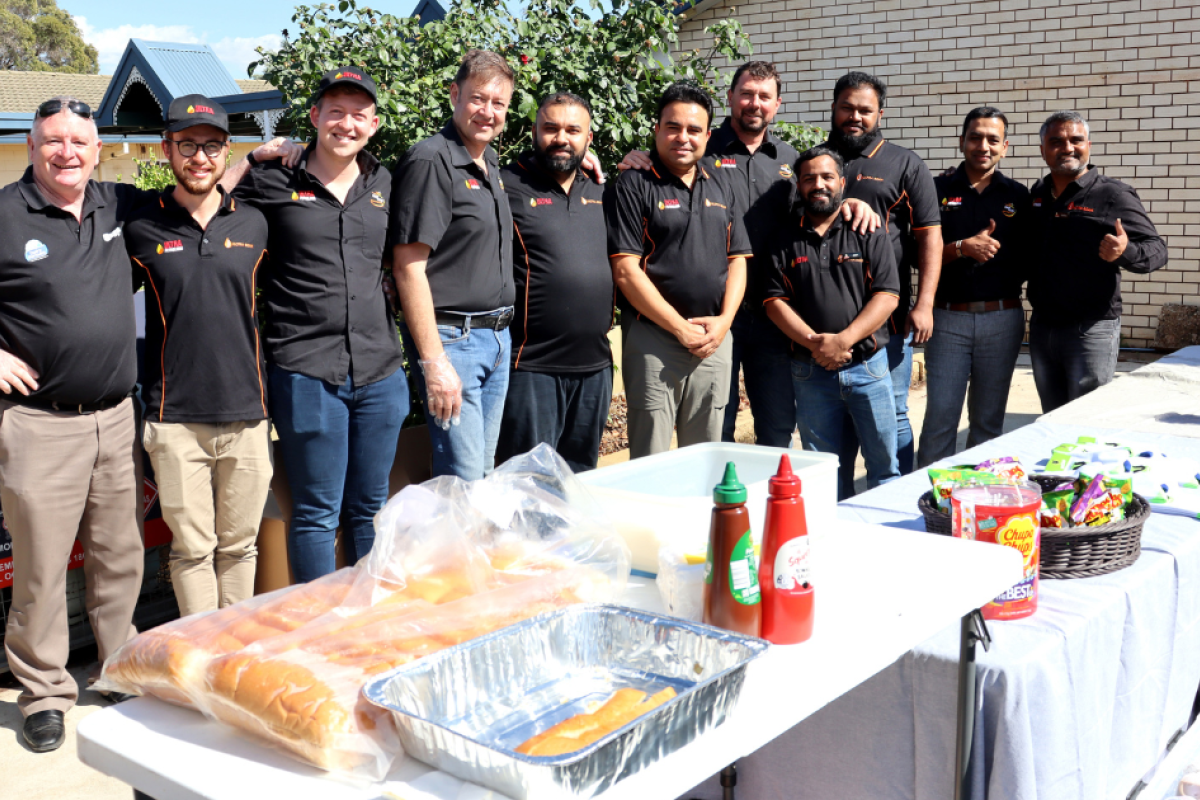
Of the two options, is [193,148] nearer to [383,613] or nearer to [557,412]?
[557,412]

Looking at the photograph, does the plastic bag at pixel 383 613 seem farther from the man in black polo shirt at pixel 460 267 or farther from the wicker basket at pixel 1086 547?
the man in black polo shirt at pixel 460 267

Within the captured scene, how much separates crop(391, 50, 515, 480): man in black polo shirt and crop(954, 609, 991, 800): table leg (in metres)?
2.12

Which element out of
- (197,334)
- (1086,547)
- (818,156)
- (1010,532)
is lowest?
(1086,547)

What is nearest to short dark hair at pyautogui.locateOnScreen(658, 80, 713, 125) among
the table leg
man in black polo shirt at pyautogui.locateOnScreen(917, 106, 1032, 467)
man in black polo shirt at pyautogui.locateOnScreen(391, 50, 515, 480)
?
man in black polo shirt at pyautogui.locateOnScreen(391, 50, 515, 480)

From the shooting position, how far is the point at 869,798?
220 centimetres

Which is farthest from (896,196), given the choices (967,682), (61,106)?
(61,106)

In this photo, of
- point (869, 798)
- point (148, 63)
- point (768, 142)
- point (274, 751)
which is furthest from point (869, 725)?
point (148, 63)

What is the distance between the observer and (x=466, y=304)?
3717mm

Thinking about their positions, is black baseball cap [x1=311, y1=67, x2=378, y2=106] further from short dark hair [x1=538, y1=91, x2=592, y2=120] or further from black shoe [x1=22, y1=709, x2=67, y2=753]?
black shoe [x1=22, y1=709, x2=67, y2=753]

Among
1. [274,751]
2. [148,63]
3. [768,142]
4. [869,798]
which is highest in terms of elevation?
[148,63]

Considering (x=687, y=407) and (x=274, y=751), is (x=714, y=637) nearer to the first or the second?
(x=274, y=751)

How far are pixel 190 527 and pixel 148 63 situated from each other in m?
13.2

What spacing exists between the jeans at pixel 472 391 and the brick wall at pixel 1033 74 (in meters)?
7.41

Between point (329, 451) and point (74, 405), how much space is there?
80 centimetres
